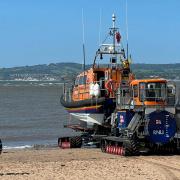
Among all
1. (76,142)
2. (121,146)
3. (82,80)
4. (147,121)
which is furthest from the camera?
(82,80)

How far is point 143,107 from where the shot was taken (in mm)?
24625

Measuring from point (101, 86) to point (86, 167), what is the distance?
8733 millimetres

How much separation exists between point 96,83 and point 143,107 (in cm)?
449

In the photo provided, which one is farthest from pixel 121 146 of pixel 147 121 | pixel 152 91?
pixel 152 91

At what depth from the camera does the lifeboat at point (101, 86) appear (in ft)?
91.7

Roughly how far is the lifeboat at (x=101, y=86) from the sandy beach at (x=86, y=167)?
3.18 meters

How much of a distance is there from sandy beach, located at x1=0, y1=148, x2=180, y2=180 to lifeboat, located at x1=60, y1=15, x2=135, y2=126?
3181 millimetres

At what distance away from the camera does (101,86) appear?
1122 inches

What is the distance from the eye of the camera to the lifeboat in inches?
1100

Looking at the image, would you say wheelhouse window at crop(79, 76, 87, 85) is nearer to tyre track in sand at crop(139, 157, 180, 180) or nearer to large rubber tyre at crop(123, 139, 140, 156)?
large rubber tyre at crop(123, 139, 140, 156)

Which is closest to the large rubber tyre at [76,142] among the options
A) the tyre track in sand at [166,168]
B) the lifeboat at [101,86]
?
the lifeboat at [101,86]

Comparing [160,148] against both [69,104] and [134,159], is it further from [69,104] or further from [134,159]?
[69,104]

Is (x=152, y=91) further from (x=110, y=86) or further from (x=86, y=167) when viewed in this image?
Answer: (x=86, y=167)

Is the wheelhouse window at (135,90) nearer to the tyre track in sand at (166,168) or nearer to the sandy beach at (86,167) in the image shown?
the sandy beach at (86,167)
